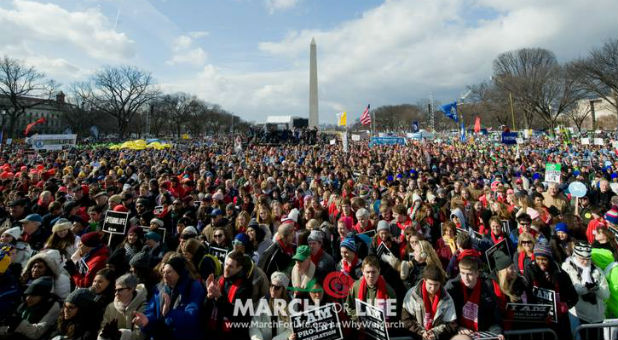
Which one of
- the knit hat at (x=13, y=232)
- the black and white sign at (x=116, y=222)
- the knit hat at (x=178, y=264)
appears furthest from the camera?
the black and white sign at (x=116, y=222)

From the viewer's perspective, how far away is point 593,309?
340cm

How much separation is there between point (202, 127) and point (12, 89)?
4602 cm

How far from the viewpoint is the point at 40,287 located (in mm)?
2939

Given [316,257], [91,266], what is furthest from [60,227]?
[316,257]

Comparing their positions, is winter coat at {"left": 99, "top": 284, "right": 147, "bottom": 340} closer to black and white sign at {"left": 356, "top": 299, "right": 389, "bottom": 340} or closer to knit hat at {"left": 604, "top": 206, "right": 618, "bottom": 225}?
black and white sign at {"left": 356, "top": 299, "right": 389, "bottom": 340}

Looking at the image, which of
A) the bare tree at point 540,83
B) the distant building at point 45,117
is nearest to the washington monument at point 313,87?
the bare tree at point 540,83

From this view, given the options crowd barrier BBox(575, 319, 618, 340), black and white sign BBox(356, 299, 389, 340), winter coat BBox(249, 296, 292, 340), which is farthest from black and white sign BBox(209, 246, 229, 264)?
crowd barrier BBox(575, 319, 618, 340)

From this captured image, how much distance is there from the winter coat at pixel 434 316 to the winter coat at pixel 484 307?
0.35ft

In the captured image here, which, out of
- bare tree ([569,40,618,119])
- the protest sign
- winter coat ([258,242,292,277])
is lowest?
winter coat ([258,242,292,277])

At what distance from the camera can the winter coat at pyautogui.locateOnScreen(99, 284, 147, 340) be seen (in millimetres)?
2742

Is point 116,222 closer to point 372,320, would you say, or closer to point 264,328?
point 264,328

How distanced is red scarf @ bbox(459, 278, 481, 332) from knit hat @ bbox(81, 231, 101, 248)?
4230 millimetres

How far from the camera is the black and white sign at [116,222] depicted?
505 centimetres

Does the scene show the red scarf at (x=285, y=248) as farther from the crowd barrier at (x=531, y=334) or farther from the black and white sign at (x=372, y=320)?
the crowd barrier at (x=531, y=334)
